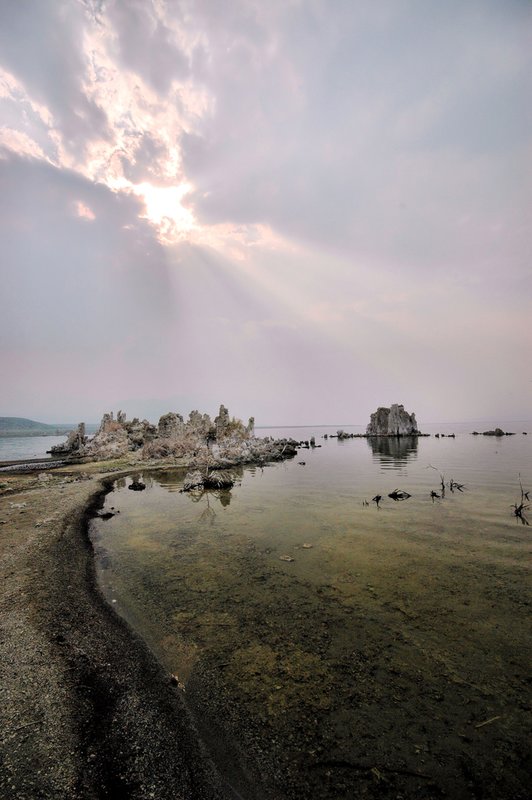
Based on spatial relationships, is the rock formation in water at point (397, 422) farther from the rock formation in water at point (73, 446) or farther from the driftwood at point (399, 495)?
the driftwood at point (399, 495)

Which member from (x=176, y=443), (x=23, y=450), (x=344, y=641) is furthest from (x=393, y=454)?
(x=23, y=450)

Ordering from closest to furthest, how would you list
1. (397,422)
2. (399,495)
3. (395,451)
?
(399,495) < (395,451) < (397,422)

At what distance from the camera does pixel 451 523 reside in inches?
643

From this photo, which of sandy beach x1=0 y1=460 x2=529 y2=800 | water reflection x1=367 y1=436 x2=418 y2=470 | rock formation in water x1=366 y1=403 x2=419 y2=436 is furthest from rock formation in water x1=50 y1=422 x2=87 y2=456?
rock formation in water x1=366 y1=403 x2=419 y2=436

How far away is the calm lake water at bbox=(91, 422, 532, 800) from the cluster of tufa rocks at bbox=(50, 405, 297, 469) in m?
29.4

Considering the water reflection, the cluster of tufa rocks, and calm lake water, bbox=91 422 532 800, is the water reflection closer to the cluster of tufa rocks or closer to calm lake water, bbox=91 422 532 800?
the cluster of tufa rocks

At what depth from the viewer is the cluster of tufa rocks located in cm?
5513

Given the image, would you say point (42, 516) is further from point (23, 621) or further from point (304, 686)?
point (304, 686)

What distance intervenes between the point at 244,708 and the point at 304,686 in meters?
1.24

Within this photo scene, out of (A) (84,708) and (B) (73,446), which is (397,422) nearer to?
(B) (73,446)

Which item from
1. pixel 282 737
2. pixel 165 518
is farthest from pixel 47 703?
pixel 165 518

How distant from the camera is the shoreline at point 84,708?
4102mm

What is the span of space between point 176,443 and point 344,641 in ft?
192

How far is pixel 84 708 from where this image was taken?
5359 millimetres
